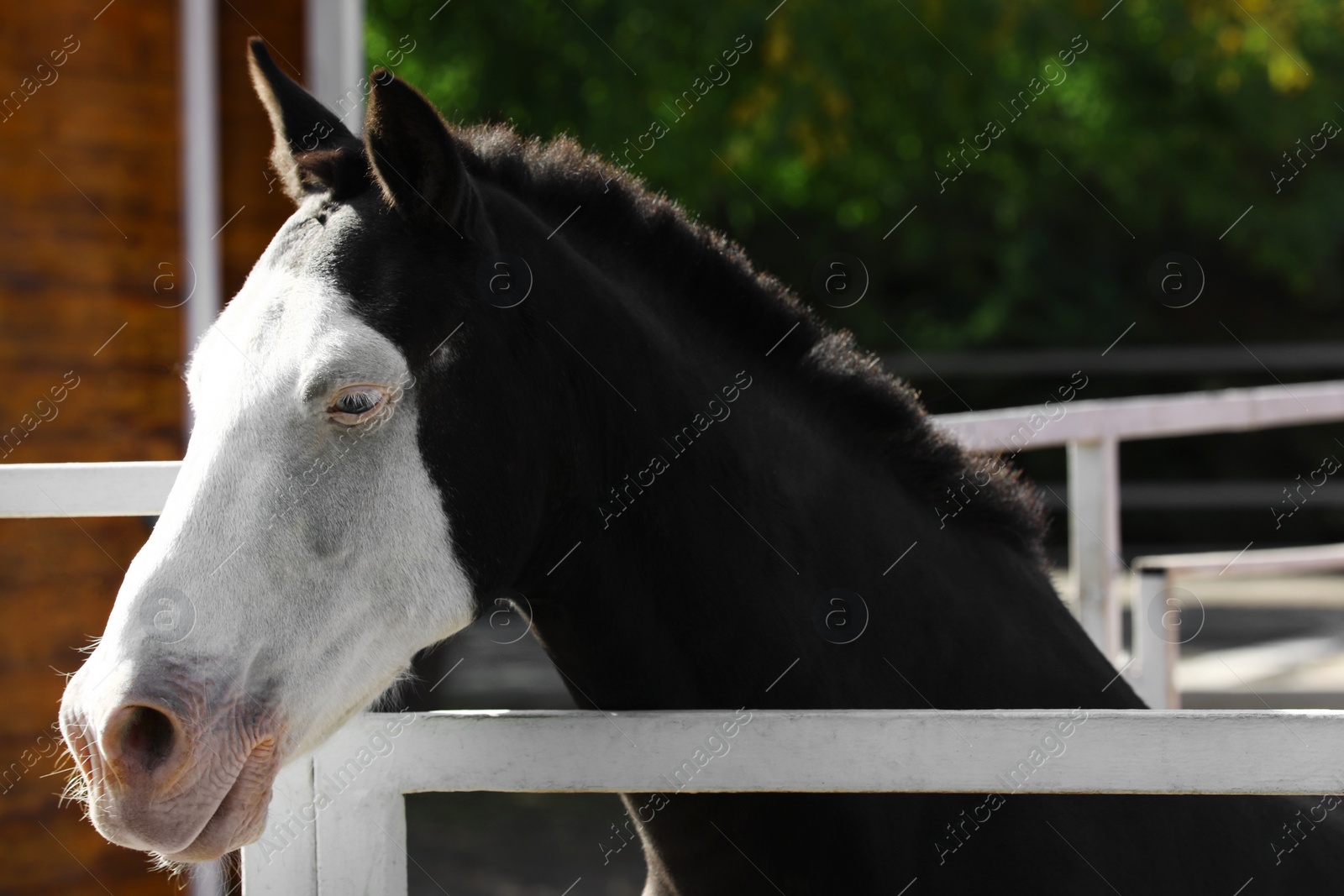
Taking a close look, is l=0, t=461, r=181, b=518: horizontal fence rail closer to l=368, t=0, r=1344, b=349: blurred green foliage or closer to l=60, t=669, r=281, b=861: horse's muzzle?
l=60, t=669, r=281, b=861: horse's muzzle

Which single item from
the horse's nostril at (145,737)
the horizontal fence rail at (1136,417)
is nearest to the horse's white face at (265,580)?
the horse's nostril at (145,737)

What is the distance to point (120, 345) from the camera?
3.82 meters

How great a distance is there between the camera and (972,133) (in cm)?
973

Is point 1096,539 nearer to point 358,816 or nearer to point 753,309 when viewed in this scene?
point 753,309

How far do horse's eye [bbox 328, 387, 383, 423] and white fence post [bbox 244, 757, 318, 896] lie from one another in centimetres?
51

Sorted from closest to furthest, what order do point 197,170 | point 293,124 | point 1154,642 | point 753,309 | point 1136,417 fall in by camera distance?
point 293,124
point 753,309
point 1154,642
point 1136,417
point 197,170

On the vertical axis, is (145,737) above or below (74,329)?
above

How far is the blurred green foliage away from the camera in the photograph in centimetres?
728

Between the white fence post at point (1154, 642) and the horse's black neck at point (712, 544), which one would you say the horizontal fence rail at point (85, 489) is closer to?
the horse's black neck at point (712, 544)

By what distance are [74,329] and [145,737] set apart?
2.66 metres

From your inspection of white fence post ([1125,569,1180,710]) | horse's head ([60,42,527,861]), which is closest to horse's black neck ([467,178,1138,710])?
horse's head ([60,42,527,861])

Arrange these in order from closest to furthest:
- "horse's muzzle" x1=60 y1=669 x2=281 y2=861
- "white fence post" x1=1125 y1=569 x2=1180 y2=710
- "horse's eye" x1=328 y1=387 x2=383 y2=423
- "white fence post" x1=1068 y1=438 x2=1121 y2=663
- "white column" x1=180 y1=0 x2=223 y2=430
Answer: "horse's muzzle" x1=60 y1=669 x2=281 y2=861, "horse's eye" x1=328 y1=387 x2=383 y2=423, "white fence post" x1=1125 y1=569 x2=1180 y2=710, "white fence post" x1=1068 y1=438 x2=1121 y2=663, "white column" x1=180 y1=0 x2=223 y2=430

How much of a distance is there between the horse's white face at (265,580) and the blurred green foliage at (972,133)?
550 centimetres

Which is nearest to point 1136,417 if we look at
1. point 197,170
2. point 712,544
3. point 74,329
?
point 712,544
